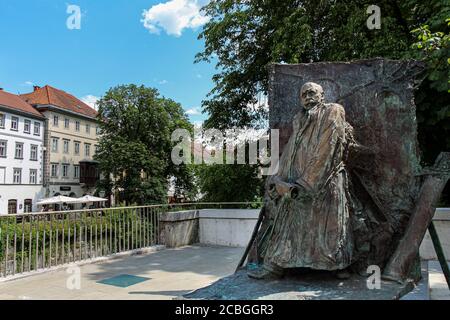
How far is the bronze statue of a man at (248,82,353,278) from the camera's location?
388 cm

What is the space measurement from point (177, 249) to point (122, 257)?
1.74 m

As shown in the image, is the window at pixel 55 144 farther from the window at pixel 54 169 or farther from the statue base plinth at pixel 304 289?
the statue base plinth at pixel 304 289

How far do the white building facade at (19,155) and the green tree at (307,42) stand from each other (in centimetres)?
2777

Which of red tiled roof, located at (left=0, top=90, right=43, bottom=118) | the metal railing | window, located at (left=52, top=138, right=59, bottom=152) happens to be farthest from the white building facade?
the metal railing

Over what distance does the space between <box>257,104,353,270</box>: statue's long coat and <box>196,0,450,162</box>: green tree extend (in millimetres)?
3149

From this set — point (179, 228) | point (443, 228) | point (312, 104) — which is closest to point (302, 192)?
point (312, 104)

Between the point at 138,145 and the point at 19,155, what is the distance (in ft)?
43.6

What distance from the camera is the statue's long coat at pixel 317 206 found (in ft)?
12.7

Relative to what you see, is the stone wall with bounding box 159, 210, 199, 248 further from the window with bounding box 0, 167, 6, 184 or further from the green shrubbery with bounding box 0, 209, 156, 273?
the window with bounding box 0, 167, 6, 184

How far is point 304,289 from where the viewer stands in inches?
149

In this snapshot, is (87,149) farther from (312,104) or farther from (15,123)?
(312,104)

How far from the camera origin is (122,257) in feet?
28.6

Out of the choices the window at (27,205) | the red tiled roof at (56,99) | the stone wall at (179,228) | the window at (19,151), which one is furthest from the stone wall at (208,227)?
the red tiled roof at (56,99)
